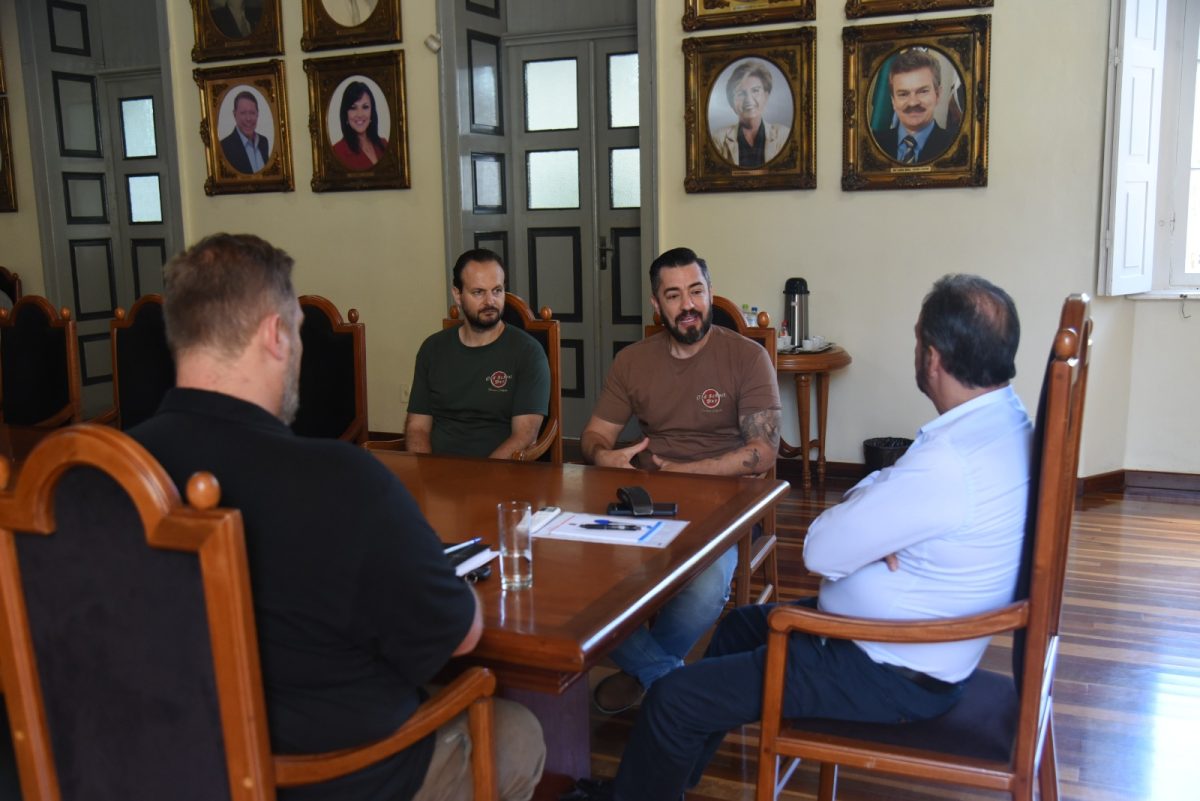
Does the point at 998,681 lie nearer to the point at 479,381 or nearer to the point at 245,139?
the point at 479,381

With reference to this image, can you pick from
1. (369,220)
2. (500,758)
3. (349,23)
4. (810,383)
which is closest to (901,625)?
(500,758)

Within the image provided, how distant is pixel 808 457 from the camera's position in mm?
5305

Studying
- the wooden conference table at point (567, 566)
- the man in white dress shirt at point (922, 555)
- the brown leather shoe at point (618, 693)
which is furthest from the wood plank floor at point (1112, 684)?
the man in white dress shirt at point (922, 555)

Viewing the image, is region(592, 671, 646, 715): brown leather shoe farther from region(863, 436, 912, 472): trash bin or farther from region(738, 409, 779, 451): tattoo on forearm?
region(863, 436, 912, 472): trash bin

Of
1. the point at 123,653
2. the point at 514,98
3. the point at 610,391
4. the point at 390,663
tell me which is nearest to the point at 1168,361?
the point at 610,391

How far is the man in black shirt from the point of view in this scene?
1371 millimetres

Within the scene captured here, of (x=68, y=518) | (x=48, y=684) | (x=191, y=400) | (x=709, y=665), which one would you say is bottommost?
(x=709, y=665)

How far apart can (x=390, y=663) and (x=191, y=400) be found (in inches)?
17.6

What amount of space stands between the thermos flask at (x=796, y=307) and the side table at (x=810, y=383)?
0.16 m

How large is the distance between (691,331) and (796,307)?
2.22 meters

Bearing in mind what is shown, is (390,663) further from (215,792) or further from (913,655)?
(913,655)

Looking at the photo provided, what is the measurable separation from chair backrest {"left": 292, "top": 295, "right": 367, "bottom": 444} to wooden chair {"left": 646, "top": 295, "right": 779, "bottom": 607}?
1.07 metres

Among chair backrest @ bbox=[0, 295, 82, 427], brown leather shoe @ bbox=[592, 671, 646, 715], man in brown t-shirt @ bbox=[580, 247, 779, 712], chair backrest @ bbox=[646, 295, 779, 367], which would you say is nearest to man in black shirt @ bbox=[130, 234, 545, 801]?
brown leather shoe @ bbox=[592, 671, 646, 715]

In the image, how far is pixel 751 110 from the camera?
531cm
